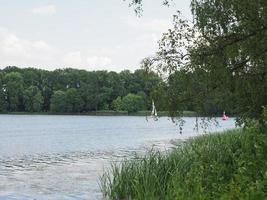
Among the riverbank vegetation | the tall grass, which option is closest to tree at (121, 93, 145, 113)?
the riverbank vegetation

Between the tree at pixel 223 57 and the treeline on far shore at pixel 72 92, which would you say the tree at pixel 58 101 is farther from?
the tree at pixel 223 57

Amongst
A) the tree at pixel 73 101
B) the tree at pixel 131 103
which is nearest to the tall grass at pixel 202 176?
the tree at pixel 131 103

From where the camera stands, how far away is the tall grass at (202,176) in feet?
24.1

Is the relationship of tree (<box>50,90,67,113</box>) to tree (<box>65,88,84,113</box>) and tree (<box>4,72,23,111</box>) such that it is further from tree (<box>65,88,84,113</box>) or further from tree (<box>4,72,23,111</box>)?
tree (<box>4,72,23,111</box>)

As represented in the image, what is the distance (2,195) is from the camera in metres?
19.0

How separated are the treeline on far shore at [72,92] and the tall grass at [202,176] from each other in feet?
436

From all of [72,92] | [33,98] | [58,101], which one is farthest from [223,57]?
[33,98]

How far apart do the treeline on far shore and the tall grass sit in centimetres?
13304

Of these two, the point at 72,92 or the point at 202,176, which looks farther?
the point at 72,92

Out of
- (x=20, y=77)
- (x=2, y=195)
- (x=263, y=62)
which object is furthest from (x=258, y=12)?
(x=20, y=77)

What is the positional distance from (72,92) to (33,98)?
14.2 metres

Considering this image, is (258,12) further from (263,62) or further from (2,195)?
(2,195)

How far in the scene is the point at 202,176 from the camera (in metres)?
9.06

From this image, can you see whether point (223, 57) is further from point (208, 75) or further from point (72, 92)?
point (72, 92)
